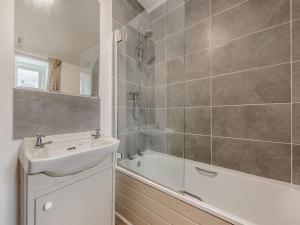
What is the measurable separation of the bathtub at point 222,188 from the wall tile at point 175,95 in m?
0.64

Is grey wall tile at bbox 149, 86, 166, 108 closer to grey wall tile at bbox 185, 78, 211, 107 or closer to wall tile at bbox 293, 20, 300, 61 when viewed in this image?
grey wall tile at bbox 185, 78, 211, 107

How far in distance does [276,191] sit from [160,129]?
1192 millimetres

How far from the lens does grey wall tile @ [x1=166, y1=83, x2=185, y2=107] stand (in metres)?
1.86

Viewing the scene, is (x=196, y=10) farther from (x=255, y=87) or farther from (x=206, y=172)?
(x=206, y=172)

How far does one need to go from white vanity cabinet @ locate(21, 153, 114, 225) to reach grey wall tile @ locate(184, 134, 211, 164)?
959mm

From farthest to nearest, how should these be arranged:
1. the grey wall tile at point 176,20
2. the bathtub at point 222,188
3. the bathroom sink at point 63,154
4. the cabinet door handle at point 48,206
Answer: the grey wall tile at point 176,20 → the bathtub at point 222,188 → the cabinet door handle at point 48,206 → the bathroom sink at point 63,154

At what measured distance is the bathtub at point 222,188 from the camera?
1134 mm

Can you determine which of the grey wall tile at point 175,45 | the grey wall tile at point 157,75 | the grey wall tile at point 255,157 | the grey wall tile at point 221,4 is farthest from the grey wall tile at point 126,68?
the grey wall tile at point 255,157

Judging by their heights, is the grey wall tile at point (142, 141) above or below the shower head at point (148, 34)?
below

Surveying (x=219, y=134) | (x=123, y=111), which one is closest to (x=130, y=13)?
(x=123, y=111)

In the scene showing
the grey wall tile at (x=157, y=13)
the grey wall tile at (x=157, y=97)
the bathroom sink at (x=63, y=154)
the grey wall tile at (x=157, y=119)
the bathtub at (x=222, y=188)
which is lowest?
the bathtub at (x=222, y=188)

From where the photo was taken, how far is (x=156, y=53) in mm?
1988

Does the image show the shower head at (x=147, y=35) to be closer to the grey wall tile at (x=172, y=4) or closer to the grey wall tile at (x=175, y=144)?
the grey wall tile at (x=172, y=4)

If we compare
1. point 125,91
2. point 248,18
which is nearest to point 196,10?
point 248,18
